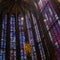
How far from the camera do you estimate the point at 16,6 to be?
1204cm

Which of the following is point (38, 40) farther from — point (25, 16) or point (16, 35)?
point (25, 16)

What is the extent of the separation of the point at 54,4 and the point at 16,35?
3772mm

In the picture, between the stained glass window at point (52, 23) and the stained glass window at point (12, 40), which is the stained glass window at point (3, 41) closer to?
the stained glass window at point (12, 40)

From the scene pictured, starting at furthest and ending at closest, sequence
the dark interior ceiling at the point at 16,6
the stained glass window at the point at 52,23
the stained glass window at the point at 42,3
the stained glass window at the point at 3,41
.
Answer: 1. the dark interior ceiling at the point at 16,6
2. the stained glass window at the point at 42,3
3. the stained glass window at the point at 3,41
4. the stained glass window at the point at 52,23

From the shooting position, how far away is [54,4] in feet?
28.6

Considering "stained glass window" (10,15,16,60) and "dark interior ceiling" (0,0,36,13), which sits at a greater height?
"dark interior ceiling" (0,0,36,13)

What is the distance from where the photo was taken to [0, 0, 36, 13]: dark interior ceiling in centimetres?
1149

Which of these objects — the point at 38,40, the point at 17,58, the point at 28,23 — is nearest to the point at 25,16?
the point at 28,23

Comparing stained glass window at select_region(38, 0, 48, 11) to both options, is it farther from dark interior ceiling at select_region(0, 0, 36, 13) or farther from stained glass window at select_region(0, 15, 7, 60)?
stained glass window at select_region(0, 15, 7, 60)

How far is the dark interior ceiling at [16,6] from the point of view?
11.5 meters

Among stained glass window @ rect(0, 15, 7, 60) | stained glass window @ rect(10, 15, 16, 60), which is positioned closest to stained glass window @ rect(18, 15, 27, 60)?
stained glass window @ rect(10, 15, 16, 60)

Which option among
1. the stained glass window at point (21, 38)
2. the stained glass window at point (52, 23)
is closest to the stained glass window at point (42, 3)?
the stained glass window at point (52, 23)

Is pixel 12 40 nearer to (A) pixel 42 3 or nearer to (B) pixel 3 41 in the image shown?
(B) pixel 3 41

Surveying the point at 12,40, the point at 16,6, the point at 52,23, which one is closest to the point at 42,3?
the point at 52,23
